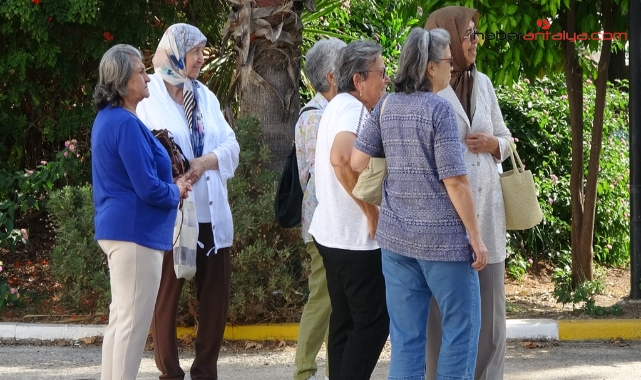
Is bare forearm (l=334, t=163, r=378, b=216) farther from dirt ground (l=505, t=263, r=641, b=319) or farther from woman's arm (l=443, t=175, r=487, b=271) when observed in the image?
dirt ground (l=505, t=263, r=641, b=319)

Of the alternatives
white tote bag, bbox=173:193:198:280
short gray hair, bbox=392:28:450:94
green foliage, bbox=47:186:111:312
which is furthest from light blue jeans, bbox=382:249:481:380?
green foliage, bbox=47:186:111:312

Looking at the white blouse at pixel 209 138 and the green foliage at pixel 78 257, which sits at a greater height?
the white blouse at pixel 209 138

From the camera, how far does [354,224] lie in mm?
4262

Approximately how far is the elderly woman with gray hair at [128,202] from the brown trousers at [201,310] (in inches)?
24.3

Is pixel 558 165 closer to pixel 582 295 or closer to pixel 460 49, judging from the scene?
pixel 582 295

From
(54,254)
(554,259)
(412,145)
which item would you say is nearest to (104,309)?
(54,254)

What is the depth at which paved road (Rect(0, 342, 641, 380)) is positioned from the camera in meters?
5.64

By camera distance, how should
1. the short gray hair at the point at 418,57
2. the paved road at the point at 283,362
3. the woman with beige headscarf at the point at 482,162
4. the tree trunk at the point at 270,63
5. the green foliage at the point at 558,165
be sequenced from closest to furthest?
the short gray hair at the point at 418,57 < the woman with beige headscarf at the point at 482,162 < the paved road at the point at 283,362 < the tree trunk at the point at 270,63 < the green foliage at the point at 558,165

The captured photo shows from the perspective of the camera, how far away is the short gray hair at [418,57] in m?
3.76

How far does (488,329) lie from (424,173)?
0.96m

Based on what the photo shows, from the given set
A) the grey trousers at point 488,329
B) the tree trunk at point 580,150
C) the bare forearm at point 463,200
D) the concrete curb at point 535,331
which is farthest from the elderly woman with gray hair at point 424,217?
the tree trunk at point 580,150

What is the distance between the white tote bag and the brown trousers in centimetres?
20

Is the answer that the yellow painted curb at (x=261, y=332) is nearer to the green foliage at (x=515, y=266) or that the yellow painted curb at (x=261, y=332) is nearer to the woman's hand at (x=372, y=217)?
the woman's hand at (x=372, y=217)

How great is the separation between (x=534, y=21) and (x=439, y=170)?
12.3 feet
